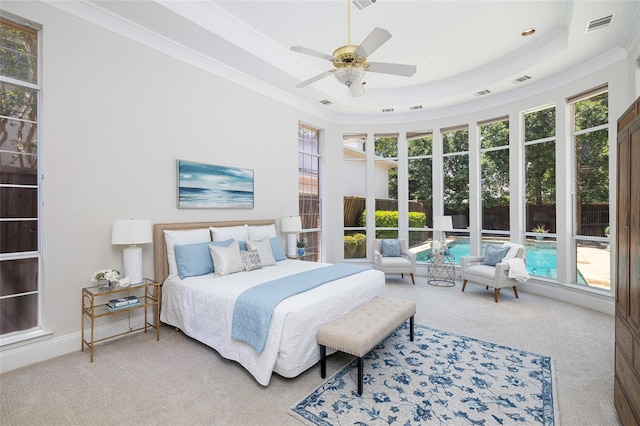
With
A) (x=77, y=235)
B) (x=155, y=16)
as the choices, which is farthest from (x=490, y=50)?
(x=77, y=235)

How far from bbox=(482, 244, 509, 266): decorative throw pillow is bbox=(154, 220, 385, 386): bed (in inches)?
103

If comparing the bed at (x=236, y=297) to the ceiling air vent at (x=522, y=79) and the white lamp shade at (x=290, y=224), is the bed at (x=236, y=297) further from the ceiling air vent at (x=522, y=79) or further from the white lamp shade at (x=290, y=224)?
the ceiling air vent at (x=522, y=79)

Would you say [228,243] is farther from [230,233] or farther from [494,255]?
[494,255]

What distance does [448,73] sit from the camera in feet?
17.6

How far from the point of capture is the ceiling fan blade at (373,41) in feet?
7.96

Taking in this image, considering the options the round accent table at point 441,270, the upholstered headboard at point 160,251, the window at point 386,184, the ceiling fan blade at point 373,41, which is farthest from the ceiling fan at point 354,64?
the round accent table at point 441,270

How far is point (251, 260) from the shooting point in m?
3.87

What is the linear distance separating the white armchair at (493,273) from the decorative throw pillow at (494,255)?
0.28ft

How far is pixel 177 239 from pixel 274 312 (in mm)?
1851

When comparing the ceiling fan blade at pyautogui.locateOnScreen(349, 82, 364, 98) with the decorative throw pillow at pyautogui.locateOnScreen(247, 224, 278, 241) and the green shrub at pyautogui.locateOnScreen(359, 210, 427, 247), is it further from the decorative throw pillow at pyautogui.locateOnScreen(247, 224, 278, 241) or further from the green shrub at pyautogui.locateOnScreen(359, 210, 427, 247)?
the green shrub at pyautogui.locateOnScreen(359, 210, 427, 247)

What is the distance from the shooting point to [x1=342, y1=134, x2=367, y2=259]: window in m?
6.98

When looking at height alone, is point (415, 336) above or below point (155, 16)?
below

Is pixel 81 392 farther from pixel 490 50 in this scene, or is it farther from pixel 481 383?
pixel 490 50

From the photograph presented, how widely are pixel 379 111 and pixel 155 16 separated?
4.40 m
